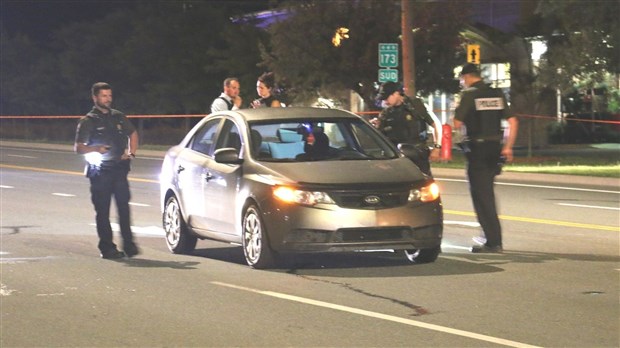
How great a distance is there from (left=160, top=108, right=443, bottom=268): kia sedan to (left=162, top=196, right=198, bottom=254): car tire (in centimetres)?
1

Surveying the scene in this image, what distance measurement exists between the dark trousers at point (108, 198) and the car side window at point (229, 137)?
1000mm

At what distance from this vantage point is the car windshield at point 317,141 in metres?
11.2

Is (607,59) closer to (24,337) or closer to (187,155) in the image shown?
(187,155)

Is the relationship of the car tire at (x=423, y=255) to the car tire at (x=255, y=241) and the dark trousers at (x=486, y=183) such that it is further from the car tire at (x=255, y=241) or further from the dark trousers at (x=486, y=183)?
the car tire at (x=255, y=241)

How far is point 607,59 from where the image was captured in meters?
29.7

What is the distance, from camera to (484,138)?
38.8 feet

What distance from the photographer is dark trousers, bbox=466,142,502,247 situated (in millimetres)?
11820

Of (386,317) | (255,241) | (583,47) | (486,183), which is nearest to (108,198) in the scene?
(255,241)

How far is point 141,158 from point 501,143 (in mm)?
22767

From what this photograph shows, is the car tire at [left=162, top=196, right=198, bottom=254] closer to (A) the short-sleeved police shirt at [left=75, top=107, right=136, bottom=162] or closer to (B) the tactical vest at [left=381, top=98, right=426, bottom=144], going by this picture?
(A) the short-sleeved police shirt at [left=75, top=107, right=136, bottom=162]

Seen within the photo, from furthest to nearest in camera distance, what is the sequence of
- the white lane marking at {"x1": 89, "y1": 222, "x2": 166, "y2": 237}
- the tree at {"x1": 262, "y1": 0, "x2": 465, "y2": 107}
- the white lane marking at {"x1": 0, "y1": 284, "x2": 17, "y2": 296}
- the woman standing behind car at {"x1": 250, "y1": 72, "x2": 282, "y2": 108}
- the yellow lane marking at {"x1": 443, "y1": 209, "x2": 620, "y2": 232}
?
the tree at {"x1": 262, "y1": 0, "x2": 465, "y2": 107}
the woman standing behind car at {"x1": 250, "y1": 72, "x2": 282, "y2": 108}
the yellow lane marking at {"x1": 443, "y1": 209, "x2": 620, "y2": 232}
the white lane marking at {"x1": 89, "y1": 222, "x2": 166, "y2": 237}
the white lane marking at {"x1": 0, "y1": 284, "x2": 17, "y2": 296}

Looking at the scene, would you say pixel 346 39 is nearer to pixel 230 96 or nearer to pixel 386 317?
pixel 230 96

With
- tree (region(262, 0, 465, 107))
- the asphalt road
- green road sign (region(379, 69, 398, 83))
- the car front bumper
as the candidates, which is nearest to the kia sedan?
the car front bumper

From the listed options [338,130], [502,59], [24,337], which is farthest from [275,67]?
[24,337]
